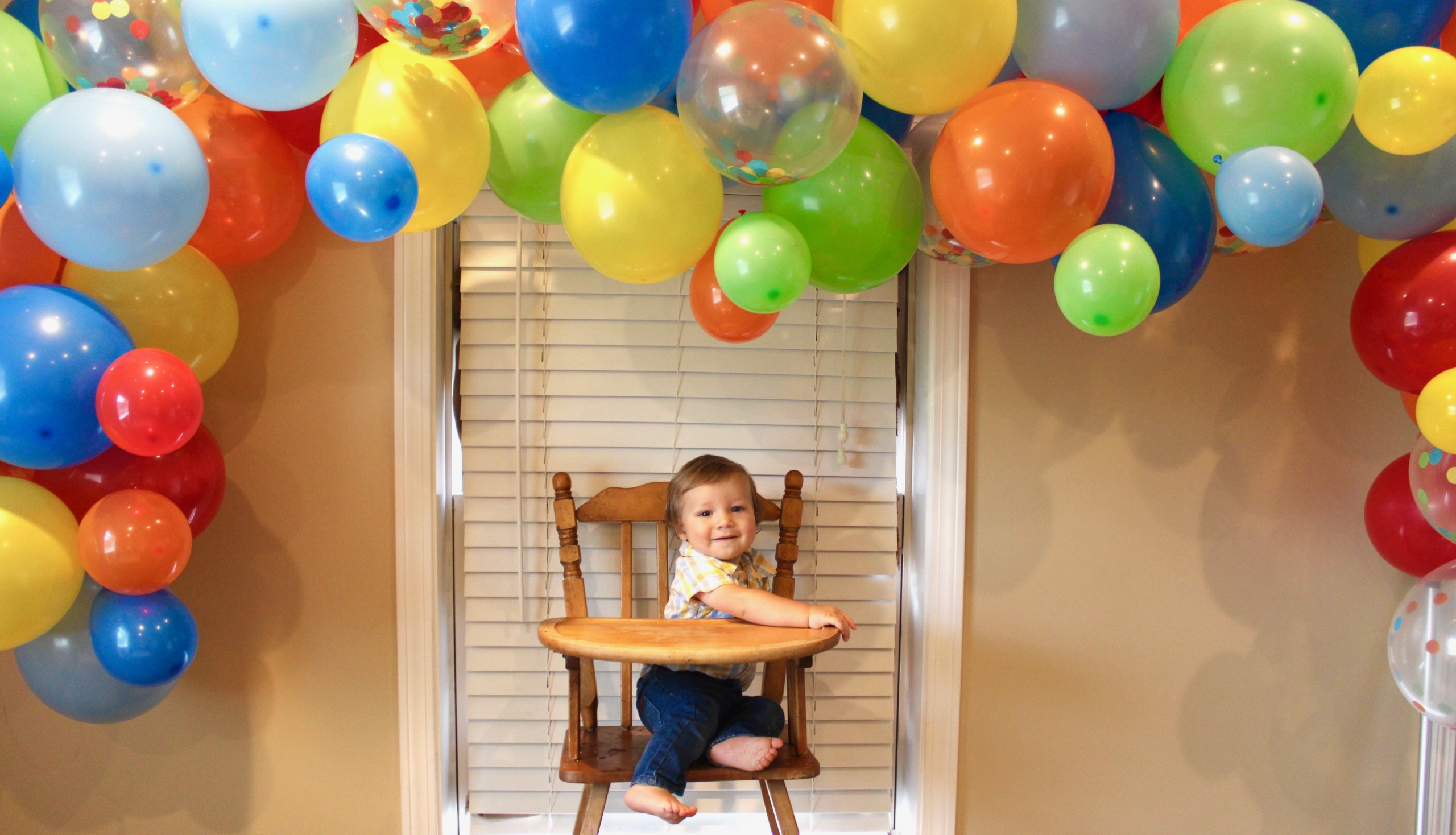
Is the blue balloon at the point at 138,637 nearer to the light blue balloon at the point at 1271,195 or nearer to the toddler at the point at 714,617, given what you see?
the toddler at the point at 714,617

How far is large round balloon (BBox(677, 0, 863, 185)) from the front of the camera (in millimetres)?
1250

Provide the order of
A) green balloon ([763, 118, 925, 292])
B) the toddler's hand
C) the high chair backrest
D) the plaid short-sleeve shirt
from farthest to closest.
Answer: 1. the high chair backrest
2. the plaid short-sleeve shirt
3. the toddler's hand
4. green balloon ([763, 118, 925, 292])

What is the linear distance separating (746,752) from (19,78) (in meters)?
1.65

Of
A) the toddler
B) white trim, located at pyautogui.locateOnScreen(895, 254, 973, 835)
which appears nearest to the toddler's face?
the toddler

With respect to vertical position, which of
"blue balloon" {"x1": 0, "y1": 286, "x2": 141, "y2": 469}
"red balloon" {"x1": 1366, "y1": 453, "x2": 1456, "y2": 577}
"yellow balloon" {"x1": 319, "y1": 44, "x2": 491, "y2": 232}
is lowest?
"red balloon" {"x1": 1366, "y1": 453, "x2": 1456, "y2": 577}

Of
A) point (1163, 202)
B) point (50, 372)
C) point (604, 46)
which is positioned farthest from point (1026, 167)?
point (50, 372)

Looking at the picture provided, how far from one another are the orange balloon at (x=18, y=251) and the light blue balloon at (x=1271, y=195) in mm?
1884

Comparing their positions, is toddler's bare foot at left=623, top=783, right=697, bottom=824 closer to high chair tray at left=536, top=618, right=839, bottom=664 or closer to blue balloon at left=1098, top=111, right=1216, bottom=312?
high chair tray at left=536, top=618, right=839, bottom=664

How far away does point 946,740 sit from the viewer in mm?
2096

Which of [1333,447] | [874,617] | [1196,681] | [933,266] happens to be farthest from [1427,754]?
[933,266]

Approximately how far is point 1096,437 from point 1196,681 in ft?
2.04

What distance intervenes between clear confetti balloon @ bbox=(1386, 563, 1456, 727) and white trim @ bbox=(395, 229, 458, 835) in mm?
1915

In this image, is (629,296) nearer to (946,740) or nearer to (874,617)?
(874,617)

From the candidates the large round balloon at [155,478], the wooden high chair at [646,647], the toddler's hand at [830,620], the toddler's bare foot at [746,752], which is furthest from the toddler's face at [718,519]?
the large round balloon at [155,478]
